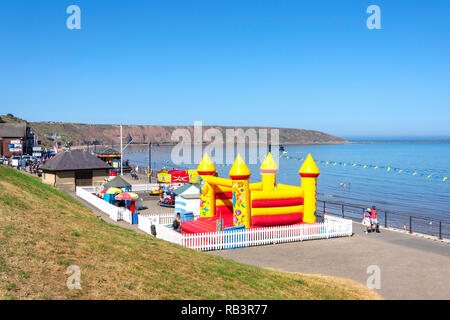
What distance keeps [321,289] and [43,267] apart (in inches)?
256

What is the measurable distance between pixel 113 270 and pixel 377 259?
1061cm

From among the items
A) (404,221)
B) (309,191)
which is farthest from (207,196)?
(404,221)

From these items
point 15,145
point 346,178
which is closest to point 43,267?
point 15,145

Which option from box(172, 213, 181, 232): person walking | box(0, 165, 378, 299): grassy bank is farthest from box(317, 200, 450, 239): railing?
box(0, 165, 378, 299): grassy bank

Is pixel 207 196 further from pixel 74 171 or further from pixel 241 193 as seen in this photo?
pixel 74 171

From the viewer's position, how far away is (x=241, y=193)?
57.8ft

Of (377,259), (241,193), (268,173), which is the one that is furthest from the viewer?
(268,173)

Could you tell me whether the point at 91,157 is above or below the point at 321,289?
above

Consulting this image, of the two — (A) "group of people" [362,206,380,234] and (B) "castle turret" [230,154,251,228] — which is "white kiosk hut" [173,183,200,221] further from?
(A) "group of people" [362,206,380,234]

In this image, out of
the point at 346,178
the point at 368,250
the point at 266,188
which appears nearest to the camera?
the point at 368,250

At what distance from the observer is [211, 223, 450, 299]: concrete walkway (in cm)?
1188

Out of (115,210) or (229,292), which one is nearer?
(229,292)
